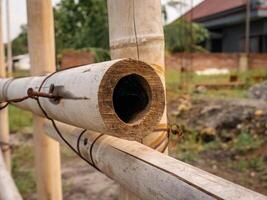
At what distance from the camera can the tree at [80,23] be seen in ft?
56.6

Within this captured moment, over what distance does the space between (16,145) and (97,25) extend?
473 inches

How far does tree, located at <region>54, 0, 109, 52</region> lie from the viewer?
17266mm

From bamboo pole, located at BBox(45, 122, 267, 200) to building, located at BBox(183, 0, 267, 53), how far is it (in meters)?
14.5

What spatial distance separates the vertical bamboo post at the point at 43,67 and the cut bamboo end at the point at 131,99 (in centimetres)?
101

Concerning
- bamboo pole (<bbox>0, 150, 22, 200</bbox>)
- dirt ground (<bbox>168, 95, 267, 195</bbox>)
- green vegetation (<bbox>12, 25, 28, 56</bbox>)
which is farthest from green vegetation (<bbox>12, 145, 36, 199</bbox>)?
green vegetation (<bbox>12, 25, 28, 56</bbox>)

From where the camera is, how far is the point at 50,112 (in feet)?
3.54

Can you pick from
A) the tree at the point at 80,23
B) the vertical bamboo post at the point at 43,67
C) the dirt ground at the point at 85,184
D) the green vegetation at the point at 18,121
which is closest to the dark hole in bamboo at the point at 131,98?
the vertical bamboo post at the point at 43,67

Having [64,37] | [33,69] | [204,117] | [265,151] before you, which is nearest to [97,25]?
[64,37]

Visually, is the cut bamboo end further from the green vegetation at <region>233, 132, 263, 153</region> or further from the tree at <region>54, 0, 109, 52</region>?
the tree at <region>54, 0, 109, 52</region>

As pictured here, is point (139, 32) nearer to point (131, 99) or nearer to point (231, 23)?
point (131, 99)

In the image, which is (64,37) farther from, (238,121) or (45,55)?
(45,55)

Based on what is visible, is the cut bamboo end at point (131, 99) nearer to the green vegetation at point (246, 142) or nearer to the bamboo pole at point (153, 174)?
the bamboo pole at point (153, 174)

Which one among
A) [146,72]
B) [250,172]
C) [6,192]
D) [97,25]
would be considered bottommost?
[250,172]

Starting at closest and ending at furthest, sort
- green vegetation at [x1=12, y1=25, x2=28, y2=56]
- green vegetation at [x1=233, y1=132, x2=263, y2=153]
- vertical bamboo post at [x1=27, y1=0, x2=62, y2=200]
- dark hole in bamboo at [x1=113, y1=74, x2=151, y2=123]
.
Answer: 1. dark hole in bamboo at [x1=113, y1=74, x2=151, y2=123]
2. vertical bamboo post at [x1=27, y1=0, x2=62, y2=200]
3. green vegetation at [x1=233, y1=132, x2=263, y2=153]
4. green vegetation at [x1=12, y1=25, x2=28, y2=56]
